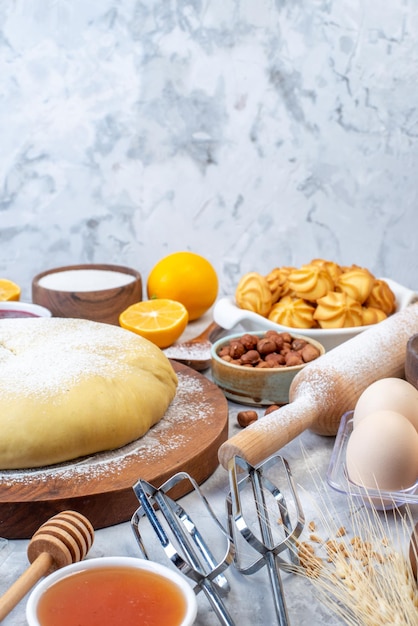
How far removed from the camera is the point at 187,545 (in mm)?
894

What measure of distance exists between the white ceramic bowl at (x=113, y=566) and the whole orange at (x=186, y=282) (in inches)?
37.9

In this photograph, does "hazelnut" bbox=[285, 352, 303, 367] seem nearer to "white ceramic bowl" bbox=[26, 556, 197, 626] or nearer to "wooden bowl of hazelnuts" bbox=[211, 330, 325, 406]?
"wooden bowl of hazelnuts" bbox=[211, 330, 325, 406]

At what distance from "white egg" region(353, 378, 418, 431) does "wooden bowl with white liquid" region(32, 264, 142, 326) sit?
0.62 metres

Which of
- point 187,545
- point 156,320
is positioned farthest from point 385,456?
point 156,320

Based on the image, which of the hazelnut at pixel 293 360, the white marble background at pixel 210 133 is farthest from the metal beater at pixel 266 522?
the white marble background at pixel 210 133

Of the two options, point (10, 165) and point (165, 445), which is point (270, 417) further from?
point (10, 165)

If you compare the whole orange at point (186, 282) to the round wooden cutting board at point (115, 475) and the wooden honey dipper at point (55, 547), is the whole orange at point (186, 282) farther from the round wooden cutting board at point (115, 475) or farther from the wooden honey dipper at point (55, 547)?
the wooden honey dipper at point (55, 547)

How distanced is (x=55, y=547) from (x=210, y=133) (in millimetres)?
1576

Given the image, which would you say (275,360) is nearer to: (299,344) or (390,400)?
(299,344)

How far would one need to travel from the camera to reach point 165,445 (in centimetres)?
112

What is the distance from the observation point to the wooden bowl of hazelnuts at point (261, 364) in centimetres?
133

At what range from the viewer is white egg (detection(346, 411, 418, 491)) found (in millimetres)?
982

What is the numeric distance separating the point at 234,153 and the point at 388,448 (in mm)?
1394

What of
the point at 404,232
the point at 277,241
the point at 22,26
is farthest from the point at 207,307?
the point at 22,26
